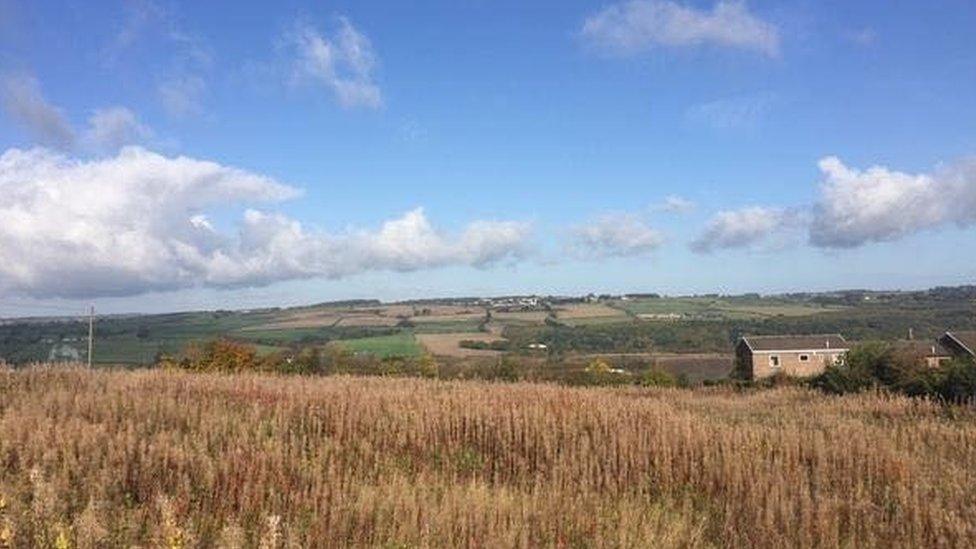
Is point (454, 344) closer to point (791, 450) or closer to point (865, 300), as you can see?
point (791, 450)

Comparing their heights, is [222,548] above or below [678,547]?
above

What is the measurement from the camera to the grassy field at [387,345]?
70262 millimetres

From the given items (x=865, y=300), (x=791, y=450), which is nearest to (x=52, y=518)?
(x=791, y=450)

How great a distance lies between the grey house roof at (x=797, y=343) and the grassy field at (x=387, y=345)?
37078 mm

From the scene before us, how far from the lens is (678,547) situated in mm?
6312

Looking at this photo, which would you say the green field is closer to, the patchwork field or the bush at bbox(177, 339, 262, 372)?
the patchwork field

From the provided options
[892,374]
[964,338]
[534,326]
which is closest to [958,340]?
[964,338]

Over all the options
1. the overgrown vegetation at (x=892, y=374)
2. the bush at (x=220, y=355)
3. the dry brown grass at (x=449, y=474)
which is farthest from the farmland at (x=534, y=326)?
the dry brown grass at (x=449, y=474)

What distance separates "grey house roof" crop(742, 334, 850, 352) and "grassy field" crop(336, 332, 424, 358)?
1460 inches

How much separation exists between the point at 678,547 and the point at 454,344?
81628 mm

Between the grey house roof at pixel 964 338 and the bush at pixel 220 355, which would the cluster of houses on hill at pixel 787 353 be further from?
the bush at pixel 220 355

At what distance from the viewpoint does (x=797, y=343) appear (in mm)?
86375

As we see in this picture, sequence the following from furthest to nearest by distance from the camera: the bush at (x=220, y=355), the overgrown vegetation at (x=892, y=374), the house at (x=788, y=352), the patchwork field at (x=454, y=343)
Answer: the house at (x=788, y=352) → the patchwork field at (x=454, y=343) → the bush at (x=220, y=355) → the overgrown vegetation at (x=892, y=374)

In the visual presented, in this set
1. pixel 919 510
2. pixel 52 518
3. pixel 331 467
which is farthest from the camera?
pixel 331 467
